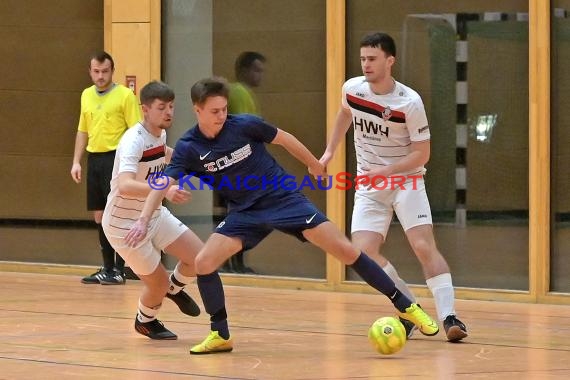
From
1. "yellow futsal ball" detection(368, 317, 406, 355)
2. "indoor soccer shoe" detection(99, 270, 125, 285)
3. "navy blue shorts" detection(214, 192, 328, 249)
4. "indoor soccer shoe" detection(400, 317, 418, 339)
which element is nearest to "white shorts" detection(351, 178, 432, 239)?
"indoor soccer shoe" detection(400, 317, 418, 339)

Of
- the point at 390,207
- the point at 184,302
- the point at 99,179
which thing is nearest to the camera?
the point at 390,207

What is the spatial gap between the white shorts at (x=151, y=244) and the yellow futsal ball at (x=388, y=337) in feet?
5.49

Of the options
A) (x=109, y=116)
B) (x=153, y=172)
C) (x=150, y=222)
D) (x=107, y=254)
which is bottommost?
(x=107, y=254)

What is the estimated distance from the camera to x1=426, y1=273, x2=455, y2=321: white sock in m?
8.45

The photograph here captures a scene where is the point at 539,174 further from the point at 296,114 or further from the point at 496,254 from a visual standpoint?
the point at 296,114

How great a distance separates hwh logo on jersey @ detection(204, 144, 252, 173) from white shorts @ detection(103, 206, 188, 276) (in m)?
0.90

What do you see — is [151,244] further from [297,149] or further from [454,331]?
[454,331]

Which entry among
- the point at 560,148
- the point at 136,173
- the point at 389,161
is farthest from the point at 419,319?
the point at 560,148

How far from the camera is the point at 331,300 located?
11.0m

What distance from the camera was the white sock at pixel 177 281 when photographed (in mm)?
8695

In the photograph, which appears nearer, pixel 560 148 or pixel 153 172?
pixel 153 172

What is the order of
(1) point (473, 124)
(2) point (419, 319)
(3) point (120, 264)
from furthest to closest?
(3) point (120, 264), (1) point (473, 124), (2) point (419, 319)

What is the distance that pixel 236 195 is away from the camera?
789 cm

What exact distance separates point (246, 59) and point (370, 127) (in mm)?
3904
